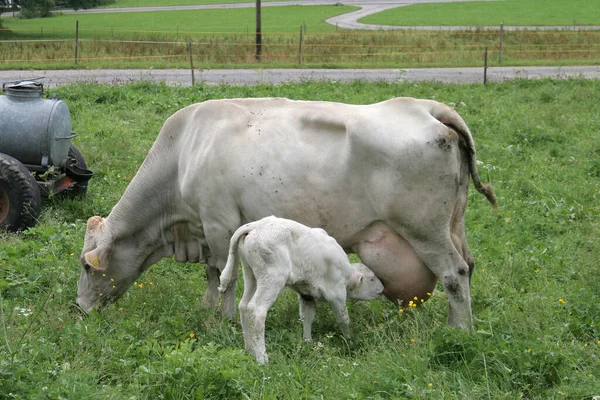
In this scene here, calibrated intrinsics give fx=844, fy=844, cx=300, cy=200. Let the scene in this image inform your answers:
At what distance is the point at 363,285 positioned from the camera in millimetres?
7184

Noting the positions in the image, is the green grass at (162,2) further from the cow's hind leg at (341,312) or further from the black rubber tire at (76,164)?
the cow's hind leg at (341,312)

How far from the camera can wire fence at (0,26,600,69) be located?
95.3 ft

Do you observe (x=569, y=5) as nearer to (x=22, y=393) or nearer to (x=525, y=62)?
(x=525, y=62)

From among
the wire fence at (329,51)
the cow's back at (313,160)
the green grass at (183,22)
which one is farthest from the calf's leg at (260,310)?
the green grass at (183,22)

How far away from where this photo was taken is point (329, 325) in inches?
295

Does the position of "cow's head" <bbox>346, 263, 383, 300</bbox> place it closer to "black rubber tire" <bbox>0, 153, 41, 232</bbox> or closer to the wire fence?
"black rubber tire" <bbox>0, 153, 41, 232</bbox>

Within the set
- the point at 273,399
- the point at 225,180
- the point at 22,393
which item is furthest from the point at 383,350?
the point at 22,393

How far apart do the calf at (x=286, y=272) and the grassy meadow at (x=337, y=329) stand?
0.27 m

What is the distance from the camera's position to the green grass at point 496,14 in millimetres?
53281

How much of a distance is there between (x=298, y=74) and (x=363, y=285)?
61.8ft

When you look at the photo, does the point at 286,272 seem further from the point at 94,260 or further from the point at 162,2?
the point at 162,2

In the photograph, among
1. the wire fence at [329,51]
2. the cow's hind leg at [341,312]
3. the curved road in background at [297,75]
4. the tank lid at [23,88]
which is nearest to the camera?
the cow's hind leg at [341,312]

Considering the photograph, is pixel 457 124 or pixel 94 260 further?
pixel 94 260

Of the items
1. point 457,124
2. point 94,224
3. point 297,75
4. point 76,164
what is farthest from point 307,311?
point 297,75
